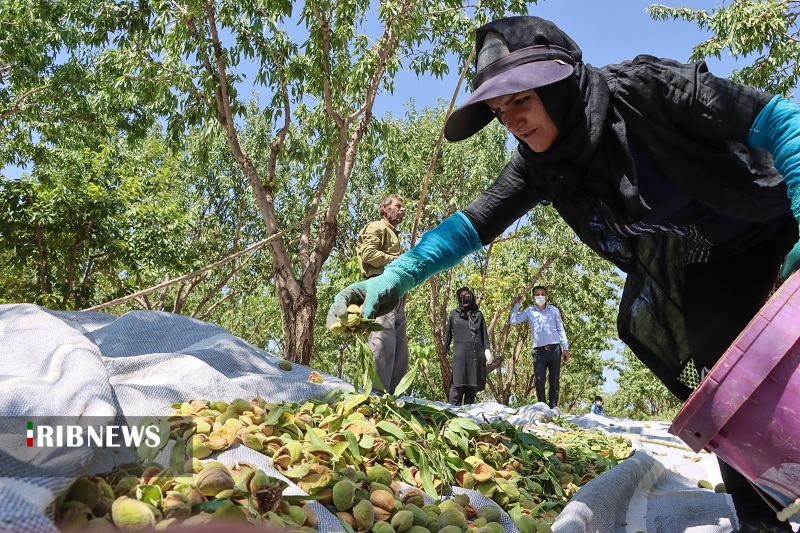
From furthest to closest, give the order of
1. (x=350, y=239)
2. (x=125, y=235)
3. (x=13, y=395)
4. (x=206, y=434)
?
(x=350, y=239) < (x=125, y=235) < (x=206, y=434) < (x=13, y=395)

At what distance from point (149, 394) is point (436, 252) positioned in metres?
0.91

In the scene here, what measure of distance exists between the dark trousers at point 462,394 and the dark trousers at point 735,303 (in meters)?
4.98

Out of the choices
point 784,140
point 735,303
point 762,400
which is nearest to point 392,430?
point 735,303

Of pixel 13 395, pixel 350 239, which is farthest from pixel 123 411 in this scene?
pixel 350 239

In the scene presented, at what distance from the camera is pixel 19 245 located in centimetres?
778

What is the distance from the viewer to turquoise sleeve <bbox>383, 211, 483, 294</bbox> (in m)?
2.07

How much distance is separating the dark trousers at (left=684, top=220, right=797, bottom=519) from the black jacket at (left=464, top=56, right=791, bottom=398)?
0.09m

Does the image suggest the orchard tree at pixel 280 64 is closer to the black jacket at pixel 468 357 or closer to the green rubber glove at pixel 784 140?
the black jacket at pixel 468 357

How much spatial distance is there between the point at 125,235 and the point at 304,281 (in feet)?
11.3

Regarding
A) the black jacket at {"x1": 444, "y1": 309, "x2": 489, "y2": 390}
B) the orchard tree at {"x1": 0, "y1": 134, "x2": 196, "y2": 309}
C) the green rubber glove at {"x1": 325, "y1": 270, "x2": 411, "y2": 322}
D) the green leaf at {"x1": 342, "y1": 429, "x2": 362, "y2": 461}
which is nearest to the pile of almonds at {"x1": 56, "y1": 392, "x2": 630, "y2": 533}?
the green leaf at {"x1": 342, "y1": 429, "x2": 362, "y2": 461}

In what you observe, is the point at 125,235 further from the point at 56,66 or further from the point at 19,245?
the point at 56,66

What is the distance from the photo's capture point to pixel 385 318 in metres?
4.47

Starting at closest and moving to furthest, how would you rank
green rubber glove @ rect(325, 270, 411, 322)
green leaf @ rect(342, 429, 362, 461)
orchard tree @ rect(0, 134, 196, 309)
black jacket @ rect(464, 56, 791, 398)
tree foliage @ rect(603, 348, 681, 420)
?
1. black jacket @ rect(464, 56, 791, 398)
2. green leaf @ rect(342, 429, 362, 461)
3. green rubber glove @ rect(325, 270, 411, 322)
4. orchard tree @ rect(0, 134, 196, 309)
5. tree foliage @ rect(603, 348, 681, 420)

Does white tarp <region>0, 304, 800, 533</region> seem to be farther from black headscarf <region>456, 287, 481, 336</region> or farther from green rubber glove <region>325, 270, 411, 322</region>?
black headscarf <region>456, 287, 481, 336</region>
